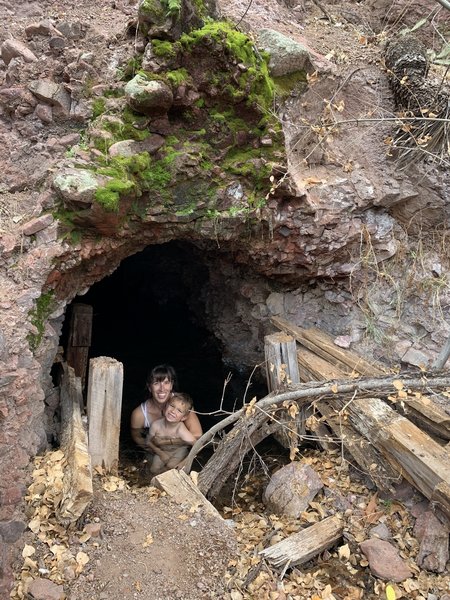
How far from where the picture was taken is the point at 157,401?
5.21 metres

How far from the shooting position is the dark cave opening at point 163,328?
7180 millimetres

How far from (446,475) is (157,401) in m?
2.95

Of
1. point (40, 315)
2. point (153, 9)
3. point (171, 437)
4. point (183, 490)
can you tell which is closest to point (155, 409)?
point (171, 437)

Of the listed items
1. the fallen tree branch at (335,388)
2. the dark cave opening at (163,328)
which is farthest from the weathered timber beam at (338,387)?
the dark cave opening at (163,328)

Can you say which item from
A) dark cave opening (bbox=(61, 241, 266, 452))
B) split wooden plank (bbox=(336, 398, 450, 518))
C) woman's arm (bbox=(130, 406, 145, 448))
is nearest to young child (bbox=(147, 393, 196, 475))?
woman's arm (bbox=(130, 406, 145, 448))

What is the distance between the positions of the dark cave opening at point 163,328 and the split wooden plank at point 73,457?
1406 millimetres

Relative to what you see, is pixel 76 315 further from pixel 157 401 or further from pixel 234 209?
pixel 234 209

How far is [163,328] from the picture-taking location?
9.24 m

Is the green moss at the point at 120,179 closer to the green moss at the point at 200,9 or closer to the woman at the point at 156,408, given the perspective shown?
the green moss at the point at 200,9

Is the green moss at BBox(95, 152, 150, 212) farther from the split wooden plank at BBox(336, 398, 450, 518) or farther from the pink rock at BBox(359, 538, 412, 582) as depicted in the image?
the pink rock at BBox(359, 538, 412, 582)

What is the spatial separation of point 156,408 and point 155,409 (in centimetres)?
2

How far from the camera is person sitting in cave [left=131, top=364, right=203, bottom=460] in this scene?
4.95 metres

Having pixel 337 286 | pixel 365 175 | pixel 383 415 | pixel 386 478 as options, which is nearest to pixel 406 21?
pixel 365 175

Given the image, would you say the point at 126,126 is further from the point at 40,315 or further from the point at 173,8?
the point at 40,315
